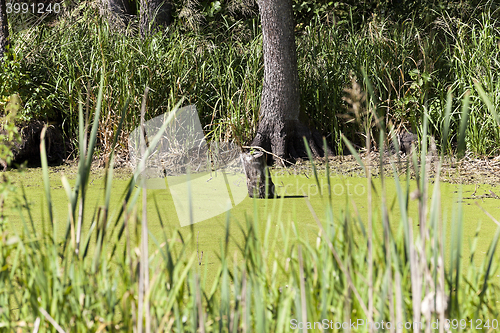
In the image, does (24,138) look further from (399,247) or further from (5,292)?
(399,247)

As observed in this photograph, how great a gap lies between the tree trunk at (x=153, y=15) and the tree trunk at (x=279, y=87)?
4.47 feet

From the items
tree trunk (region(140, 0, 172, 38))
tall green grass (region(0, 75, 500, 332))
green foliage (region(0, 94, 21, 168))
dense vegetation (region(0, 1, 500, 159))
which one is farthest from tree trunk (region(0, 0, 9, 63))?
tall green grass (region(0, 75, 500, 332))

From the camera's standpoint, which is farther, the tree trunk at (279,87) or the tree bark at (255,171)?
the tree trunk at (279,87)

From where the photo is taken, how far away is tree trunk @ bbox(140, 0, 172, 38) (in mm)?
5492

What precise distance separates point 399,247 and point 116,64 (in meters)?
3.71

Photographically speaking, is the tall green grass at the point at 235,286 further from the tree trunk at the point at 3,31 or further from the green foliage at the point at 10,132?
the tree trunk at the point at 3,31

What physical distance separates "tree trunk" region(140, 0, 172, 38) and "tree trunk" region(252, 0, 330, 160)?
53.7 inches

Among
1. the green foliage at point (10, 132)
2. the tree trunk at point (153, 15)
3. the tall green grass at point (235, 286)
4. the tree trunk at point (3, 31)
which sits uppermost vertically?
the tree trunk at point (153, 15)

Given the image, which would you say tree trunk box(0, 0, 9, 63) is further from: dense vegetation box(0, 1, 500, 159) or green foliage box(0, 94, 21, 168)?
green foliage box(0, 94, 21, 168)

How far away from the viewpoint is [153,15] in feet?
19.4

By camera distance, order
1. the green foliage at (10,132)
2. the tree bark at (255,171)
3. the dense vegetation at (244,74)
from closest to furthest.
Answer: the green foliage at (10,132)
the tree bark at (255,171)
the dense vegetation at (244,74)

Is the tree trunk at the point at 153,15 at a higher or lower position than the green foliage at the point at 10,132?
higher

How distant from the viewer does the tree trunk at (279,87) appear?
4531 mm

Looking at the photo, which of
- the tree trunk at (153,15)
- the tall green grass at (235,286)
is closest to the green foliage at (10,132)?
the tall green grass at (235,286)
